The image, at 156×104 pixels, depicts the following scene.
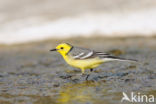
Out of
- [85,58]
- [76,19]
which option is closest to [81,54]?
[85,58]

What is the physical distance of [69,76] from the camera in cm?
759

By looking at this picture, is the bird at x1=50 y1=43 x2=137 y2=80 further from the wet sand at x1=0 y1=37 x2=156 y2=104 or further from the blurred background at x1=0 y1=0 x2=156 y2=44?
the blurred background at x1=0 y1=0 x2=156 y2=44

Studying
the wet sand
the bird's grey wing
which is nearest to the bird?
the bird's grey wing

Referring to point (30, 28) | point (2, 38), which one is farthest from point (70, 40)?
point (2, 38)

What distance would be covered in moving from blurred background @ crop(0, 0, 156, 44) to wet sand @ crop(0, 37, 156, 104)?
19.9 inches

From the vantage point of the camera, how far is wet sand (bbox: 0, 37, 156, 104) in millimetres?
5648

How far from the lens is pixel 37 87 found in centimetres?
645

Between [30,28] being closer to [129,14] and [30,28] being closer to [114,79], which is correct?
[129,14]

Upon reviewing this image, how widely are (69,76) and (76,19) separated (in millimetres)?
5383

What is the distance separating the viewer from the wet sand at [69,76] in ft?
18.5

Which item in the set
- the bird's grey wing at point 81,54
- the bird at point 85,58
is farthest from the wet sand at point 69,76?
the bird's grey wing at point 81,54

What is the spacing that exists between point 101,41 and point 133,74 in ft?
15.8

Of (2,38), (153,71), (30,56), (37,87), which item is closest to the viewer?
(37,87)

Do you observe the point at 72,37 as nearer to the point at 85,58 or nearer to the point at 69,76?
the point at 69,76
